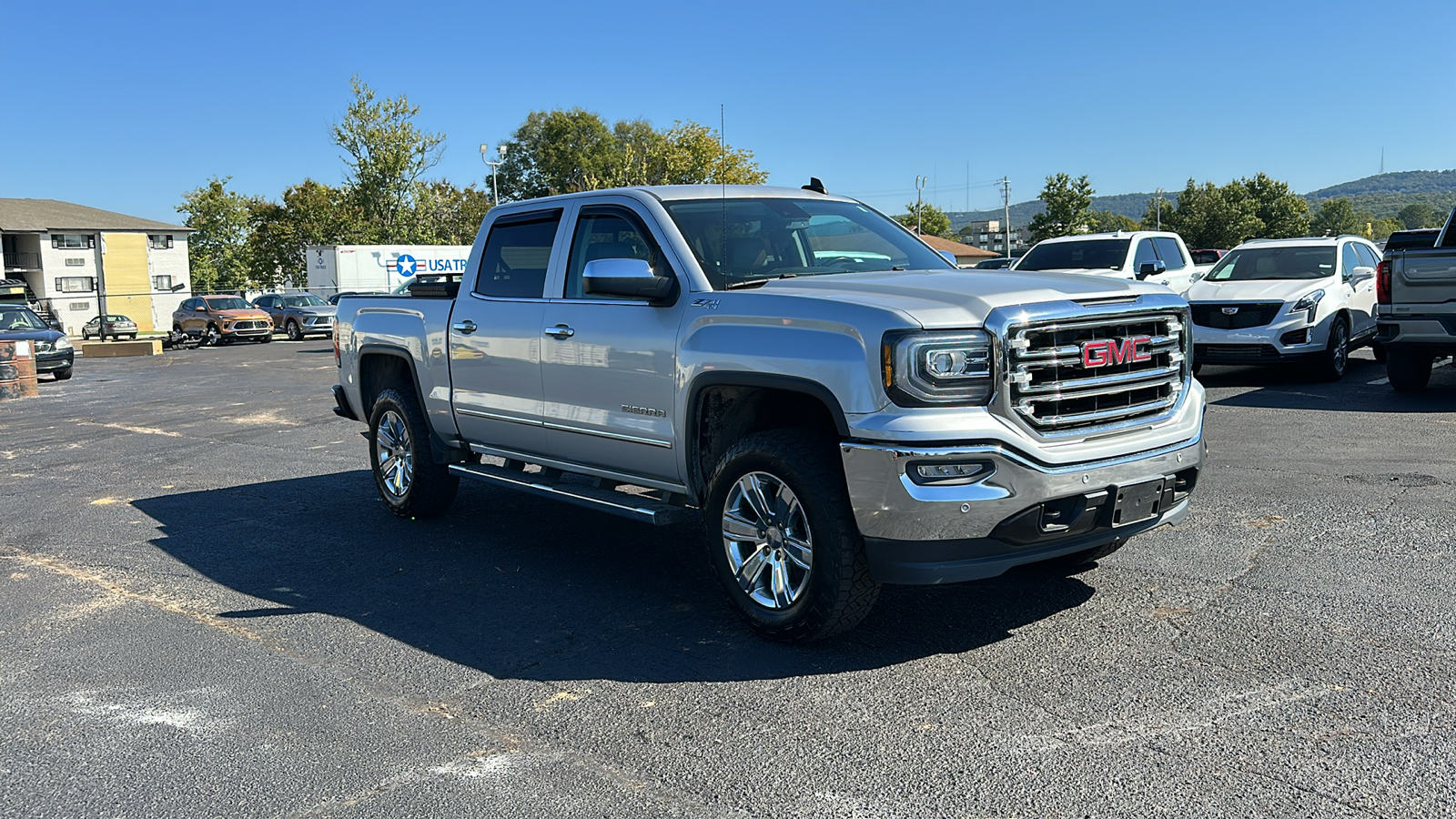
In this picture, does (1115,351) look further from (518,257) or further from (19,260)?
(19,260)

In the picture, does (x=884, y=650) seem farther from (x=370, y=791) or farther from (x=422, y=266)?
(x=422, y=266)

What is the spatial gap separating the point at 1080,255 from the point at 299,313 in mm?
29663

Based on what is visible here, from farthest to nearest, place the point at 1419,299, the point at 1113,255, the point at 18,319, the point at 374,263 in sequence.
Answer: the point at 374,263, the point at 18,319, the point at 1113,255, the point at 1419,299

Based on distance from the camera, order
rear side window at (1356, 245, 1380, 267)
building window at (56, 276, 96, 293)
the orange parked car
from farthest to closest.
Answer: building window at (56, 276, 96, 293), the orange parked car, rear side window at (1356, 245, 1380, 267)

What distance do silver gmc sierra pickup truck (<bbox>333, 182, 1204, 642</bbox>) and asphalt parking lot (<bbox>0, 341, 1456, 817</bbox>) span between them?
446 mm

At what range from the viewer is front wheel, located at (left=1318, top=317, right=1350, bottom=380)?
13.4 metres

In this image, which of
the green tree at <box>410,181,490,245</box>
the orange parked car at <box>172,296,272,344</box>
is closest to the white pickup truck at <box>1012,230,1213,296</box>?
the orange parked car at <box>172,296,272,344</box>

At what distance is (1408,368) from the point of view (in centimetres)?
1193

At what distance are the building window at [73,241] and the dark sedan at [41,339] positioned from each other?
52.1 m

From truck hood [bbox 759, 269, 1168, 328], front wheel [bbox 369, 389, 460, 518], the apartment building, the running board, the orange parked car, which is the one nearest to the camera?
truck hood [bbox 759, 269, 1168, 328]

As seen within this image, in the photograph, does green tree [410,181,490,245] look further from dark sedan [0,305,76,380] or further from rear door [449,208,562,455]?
rear door [449,208,562,455]

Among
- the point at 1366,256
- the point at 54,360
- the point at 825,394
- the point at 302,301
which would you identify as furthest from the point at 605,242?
the point at 302,301

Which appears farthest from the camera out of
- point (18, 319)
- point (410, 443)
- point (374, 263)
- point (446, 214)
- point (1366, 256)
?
point (446, 214)

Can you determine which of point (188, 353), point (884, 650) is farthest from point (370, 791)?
point (188, 353)
